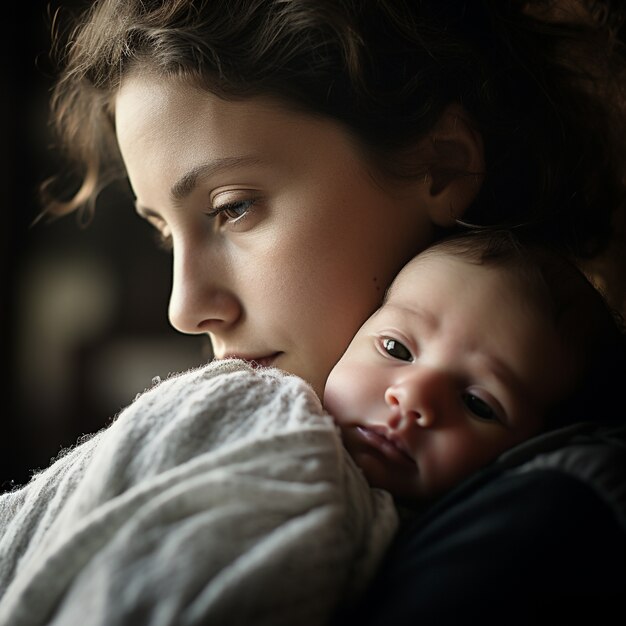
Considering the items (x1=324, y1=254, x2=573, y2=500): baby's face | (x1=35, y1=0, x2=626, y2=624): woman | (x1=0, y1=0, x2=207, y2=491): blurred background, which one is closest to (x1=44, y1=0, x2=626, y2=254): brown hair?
(x1=35, y1=0, x2=626, y2=624): woman

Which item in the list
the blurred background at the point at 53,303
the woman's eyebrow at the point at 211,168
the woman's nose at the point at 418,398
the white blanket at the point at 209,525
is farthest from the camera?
the blurred background at the point at 53,303

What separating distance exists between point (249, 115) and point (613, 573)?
568 mm

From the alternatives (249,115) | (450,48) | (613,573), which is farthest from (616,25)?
(613,573)

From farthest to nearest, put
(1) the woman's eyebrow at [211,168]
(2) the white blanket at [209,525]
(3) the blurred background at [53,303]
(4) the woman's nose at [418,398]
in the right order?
(3) the blurred background at [53,303]
(1) the woman's eyebrow at [211,168]
(4) the woman's nose at [418,398]
(2) the white blanket at [209,525]

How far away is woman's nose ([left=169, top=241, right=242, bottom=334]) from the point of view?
83cm

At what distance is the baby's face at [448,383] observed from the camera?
622 mm

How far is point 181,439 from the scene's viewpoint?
1.72 feet

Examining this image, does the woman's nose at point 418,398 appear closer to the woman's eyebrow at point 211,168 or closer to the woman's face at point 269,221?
the woman's face at point 269,221

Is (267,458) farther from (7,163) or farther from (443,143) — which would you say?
(7,163)

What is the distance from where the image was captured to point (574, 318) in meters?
0.68

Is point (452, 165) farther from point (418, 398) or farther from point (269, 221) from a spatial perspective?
point (418, 398)

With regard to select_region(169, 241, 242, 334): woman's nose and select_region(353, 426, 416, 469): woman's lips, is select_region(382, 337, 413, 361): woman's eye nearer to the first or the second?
select_region(353, 426, 416, 469): woman's lips

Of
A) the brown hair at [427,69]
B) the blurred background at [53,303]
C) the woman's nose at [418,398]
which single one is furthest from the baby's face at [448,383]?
the blurred background at [53,303]

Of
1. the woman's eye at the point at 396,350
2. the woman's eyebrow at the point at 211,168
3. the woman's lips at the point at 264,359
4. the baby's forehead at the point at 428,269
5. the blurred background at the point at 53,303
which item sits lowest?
the blurred background at the point at 53,303
